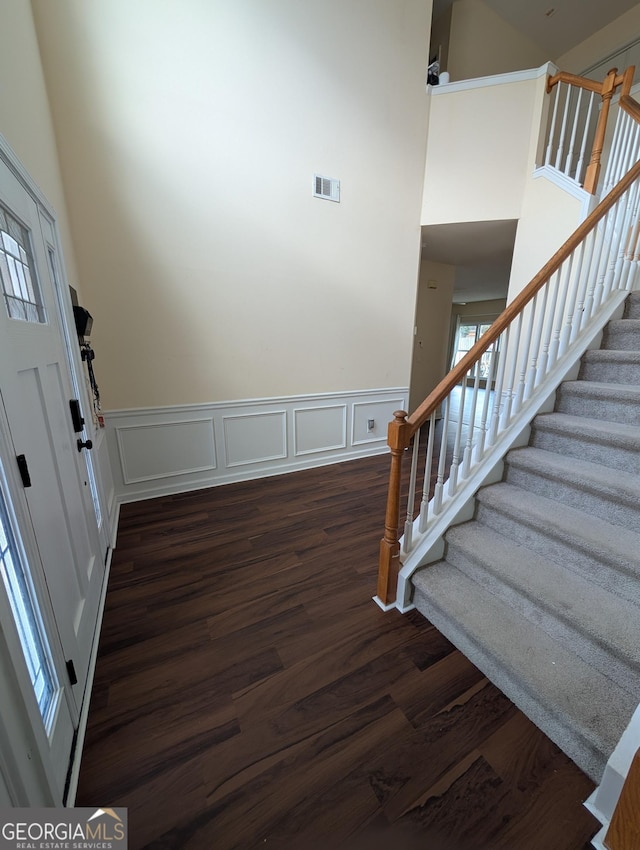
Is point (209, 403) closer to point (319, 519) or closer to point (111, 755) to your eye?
point (319, 519)

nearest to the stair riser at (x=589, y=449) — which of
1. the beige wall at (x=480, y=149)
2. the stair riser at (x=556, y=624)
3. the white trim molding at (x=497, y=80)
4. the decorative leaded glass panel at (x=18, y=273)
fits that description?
the stair riser at (x=556, y=624)

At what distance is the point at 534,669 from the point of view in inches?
49.5

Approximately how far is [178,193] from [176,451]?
2.18 metres

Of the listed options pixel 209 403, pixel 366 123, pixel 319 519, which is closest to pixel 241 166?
pixel 366 123

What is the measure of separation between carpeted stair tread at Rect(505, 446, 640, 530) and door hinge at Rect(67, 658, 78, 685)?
2291mm

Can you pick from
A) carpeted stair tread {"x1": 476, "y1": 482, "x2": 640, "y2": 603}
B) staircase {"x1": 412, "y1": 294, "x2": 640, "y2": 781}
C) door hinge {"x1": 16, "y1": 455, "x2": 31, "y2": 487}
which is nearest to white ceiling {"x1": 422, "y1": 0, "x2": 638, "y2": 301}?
staircase {"x1": 412, "y1": 294, "x2": 640, "y2": 781}

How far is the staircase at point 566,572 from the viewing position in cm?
117

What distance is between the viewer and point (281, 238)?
3.07 m

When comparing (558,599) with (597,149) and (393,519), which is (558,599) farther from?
(597,149)

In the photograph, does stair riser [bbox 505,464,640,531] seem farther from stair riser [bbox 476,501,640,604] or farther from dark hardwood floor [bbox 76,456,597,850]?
dark hardwood floor [bbox 76,456,597,850]

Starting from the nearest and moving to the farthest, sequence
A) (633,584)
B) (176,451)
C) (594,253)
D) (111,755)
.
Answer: (111,755)
(633,584)
(594,253)
(176,451)

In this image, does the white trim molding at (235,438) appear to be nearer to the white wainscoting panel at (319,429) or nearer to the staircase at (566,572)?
the white wainscoting panel at (319,429)

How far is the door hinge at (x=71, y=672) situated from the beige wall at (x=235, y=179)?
6.68 ft

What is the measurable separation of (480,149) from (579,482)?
3.64m
